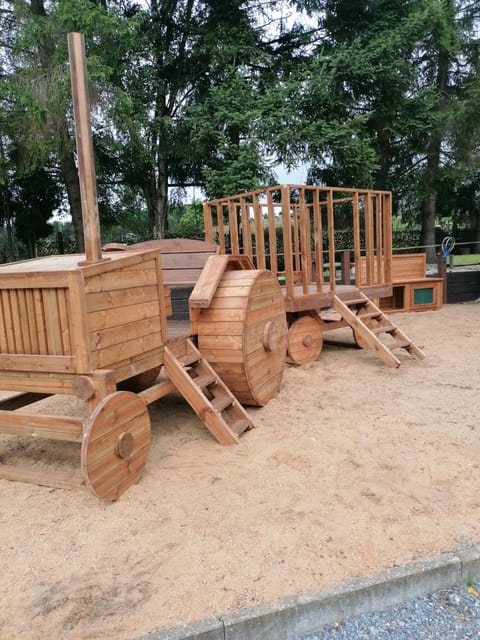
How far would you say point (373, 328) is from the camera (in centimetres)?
694

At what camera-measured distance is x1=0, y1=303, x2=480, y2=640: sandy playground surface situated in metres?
2.02

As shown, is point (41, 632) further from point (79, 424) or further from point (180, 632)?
point (79, 424)

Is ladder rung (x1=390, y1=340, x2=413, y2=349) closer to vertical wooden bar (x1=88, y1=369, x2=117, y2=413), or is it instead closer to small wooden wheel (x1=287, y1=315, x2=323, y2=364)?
small wooden wheel (x1=287, y1=315, x2=323, y2=364)

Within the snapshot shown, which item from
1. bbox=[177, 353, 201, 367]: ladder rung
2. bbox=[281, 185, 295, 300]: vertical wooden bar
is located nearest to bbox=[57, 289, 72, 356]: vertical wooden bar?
bbox=[177, 353, 201, 367]: ladder rung

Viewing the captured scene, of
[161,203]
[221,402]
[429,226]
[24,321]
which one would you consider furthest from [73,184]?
[429,226]

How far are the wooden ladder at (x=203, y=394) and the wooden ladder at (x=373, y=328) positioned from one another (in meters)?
2.65

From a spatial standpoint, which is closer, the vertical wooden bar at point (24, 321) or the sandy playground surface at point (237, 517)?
the sandy playground surface at point (237, 517)

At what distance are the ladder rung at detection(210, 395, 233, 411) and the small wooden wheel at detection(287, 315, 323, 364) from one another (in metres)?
2.17

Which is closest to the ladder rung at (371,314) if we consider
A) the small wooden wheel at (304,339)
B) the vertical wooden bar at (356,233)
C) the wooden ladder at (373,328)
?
the wooden ladder at (373,328)

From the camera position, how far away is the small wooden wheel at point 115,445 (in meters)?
2.66

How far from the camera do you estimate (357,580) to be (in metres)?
2.03

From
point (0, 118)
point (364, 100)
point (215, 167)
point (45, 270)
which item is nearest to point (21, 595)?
point (45, 270)

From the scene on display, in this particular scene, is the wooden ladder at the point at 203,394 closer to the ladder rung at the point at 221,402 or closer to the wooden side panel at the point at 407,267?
the ladder rung at the point at 221,402

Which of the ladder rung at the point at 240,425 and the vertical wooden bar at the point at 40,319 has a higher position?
the vertical wooden bar at the point at 40,319
